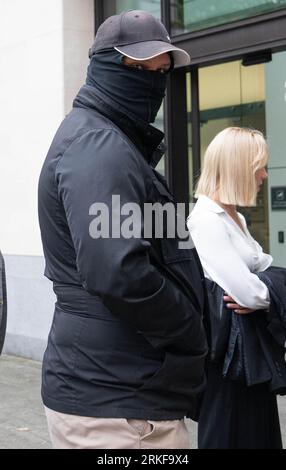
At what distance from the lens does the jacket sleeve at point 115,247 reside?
1969 millimetres

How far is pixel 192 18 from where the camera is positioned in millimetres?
6480

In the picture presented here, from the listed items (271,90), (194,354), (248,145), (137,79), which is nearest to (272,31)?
(271,90)

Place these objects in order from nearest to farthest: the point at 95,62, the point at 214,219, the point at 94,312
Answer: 1. the point at 94,312
2. the point at 95,62
3. the point at 214,219

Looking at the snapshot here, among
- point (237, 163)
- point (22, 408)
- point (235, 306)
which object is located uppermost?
point (237, 163)

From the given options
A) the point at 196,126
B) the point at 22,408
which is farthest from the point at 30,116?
the point at 22,408

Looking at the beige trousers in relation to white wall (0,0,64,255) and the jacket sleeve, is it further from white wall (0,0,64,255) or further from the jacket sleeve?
white wall (0,0,64,255)

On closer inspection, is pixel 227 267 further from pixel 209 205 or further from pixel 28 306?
pixel 28 306

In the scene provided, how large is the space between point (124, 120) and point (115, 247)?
47cm

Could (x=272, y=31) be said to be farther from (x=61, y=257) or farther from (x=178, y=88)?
(x=61, y=257)

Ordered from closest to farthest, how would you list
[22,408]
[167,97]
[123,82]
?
[123,82]
[22,408]
[167,97]

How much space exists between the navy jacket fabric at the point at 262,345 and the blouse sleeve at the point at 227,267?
Answer: 6 cm

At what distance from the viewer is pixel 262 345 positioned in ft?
10.3

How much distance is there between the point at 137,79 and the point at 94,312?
0.73 meters

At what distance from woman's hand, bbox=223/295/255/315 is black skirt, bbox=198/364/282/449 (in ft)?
0.88
